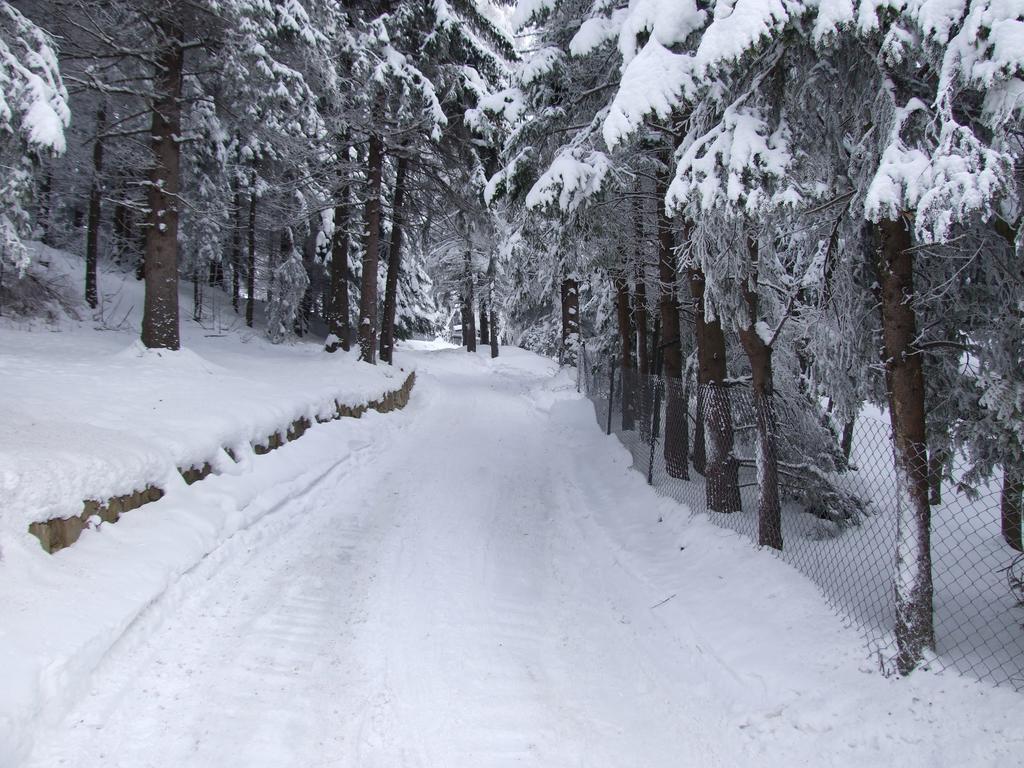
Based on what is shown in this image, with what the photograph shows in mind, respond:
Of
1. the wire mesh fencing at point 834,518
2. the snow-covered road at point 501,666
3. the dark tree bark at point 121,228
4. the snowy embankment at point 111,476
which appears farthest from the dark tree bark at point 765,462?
the dark tree bark at point 121,228

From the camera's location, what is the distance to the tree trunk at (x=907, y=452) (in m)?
3.67

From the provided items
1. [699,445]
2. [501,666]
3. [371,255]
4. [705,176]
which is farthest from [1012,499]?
[371,255]

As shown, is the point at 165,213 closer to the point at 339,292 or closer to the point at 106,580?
the point at 339,292

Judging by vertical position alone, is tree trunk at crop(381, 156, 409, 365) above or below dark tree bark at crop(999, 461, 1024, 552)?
above

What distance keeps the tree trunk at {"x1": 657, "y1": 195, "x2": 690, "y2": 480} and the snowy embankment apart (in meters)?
4.79

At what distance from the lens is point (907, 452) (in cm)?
386

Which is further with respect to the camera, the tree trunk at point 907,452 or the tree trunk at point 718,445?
the tree trunk at point 718,445

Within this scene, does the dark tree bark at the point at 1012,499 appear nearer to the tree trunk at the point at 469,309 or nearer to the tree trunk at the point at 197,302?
the tree trunk at the point at 197,302

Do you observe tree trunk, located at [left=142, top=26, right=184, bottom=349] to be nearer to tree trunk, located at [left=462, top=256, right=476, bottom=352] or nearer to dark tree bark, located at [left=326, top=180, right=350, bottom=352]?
dark tree bark, located at [left=326, top=180, right=350, bottom=352]

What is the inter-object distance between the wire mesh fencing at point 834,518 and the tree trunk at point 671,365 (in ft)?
0.07

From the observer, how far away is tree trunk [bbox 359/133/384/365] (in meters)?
15.1

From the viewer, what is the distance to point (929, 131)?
366 cm

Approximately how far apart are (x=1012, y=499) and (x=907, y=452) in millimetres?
1989


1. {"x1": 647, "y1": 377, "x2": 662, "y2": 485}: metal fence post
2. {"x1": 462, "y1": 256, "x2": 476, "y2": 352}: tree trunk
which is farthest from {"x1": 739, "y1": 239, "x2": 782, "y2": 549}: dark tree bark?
{"x1": 462, "y1": 256, "x2": 476, "y2": 352}: tree trunk
